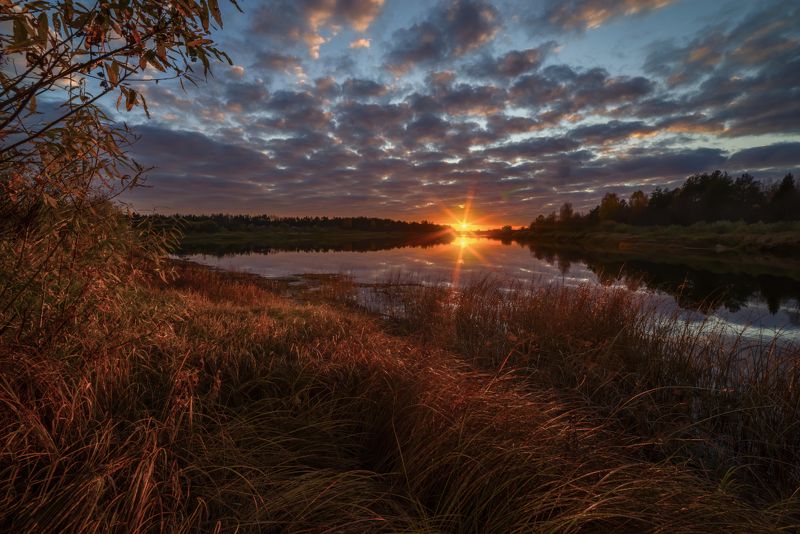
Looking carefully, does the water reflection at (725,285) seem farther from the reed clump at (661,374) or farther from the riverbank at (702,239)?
the riverbank at (702,239)

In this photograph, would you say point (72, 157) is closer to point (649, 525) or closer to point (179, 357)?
point (179, 357)

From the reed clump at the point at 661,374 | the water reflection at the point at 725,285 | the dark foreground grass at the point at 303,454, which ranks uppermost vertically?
the dark foreground grass at the point at 303,454

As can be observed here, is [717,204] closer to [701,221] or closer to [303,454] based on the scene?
[701,221]

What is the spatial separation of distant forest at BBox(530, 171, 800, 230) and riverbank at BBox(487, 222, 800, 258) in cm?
498

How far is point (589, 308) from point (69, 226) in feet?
33.9

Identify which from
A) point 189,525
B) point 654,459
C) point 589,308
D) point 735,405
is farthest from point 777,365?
point 189,525

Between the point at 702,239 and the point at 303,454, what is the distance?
64.5 metres

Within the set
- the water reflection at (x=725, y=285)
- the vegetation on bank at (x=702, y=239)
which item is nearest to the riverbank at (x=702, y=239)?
the vegetation on bank at (x=702, y=239)

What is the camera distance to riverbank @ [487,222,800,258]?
39.9 metres

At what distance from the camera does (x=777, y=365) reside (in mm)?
5211

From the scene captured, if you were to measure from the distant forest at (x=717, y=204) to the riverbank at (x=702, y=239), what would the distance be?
498 centimetres

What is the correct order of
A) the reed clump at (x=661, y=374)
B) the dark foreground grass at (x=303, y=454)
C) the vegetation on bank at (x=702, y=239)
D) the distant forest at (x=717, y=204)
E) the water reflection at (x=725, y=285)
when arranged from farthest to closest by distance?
the distant forest at (x=717, y=204) → the vegetation on bank at (x=702, y=239) → the water reflection at (x=725, y=285) → the reed clump at (x=661, y=374) → the dark foreground grass at (x=303, y=454)

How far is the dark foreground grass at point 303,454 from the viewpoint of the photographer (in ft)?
7.21

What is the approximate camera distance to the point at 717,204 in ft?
211
